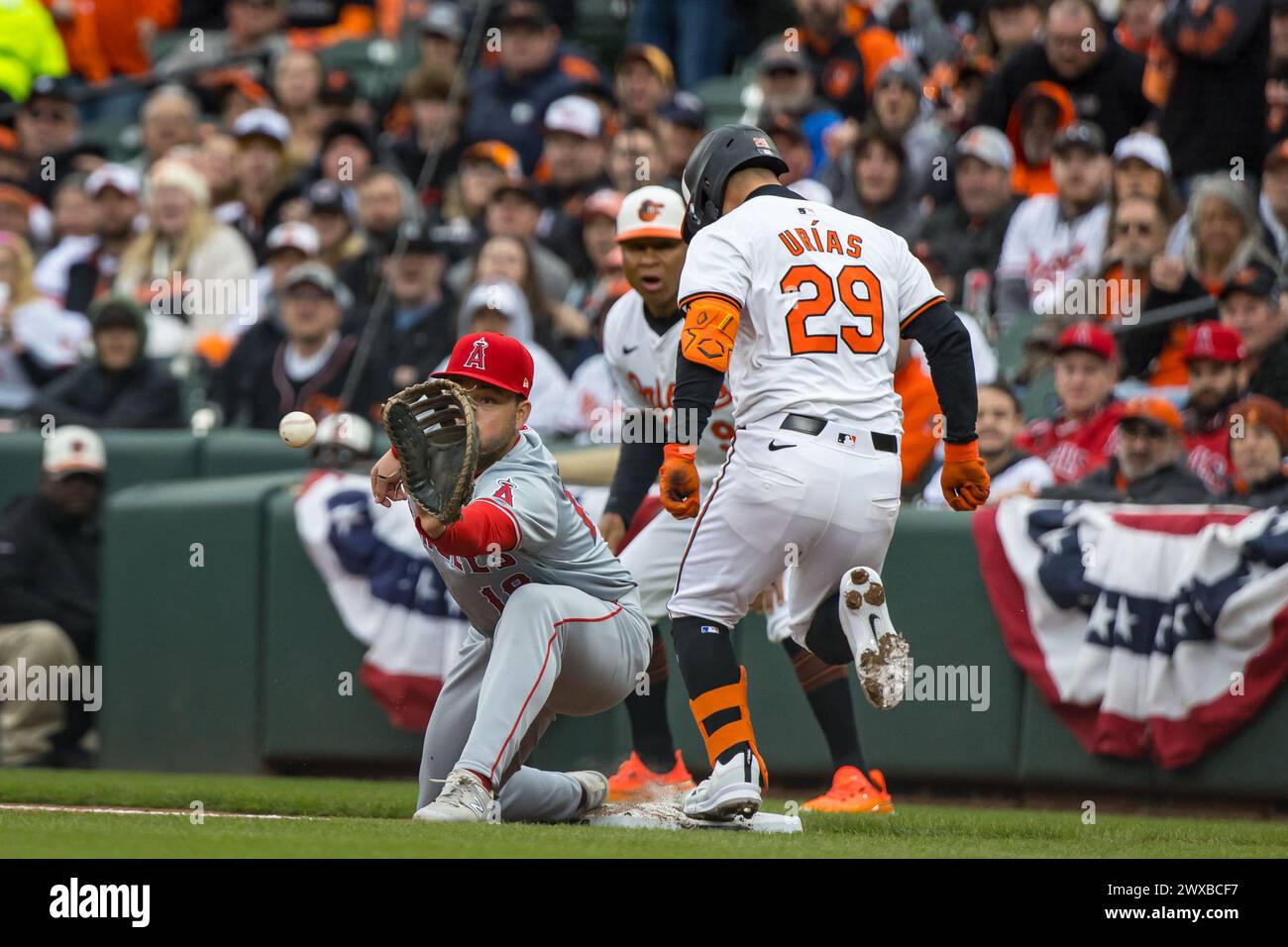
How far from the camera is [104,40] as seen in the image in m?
15.5

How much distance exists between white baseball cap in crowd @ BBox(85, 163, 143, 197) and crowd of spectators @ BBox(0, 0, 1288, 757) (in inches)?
1.0

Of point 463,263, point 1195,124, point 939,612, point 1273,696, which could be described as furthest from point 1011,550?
point 463,263

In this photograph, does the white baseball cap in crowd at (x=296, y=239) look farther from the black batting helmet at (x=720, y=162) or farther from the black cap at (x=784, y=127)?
the black batting helmet at (x=720, y=162)

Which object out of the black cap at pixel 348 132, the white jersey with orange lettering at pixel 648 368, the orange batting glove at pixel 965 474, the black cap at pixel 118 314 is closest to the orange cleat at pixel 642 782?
the white jersey with orange lettering at pixel 648 368

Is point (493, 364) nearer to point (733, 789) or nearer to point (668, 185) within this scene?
point (733, 789)

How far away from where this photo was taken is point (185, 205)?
38.7ft

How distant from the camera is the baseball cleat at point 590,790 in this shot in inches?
233

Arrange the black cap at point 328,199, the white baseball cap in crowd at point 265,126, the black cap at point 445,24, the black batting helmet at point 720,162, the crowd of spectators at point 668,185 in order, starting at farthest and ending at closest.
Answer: the black cap at point 445,24
the white baseball cap in crowd at point 265,126
the black cap at point 328,199
the crowd of spectators at point 668,185
the black batting helmet at point 720,162

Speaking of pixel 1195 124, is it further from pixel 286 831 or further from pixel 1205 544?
pixel 286 831

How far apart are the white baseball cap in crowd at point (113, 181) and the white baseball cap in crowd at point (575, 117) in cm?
287

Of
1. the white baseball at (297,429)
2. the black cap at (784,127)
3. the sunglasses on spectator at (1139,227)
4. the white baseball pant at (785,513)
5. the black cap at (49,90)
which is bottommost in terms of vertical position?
the white baseball pant at (785,513)

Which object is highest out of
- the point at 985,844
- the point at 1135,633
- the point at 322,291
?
the point at 322,291

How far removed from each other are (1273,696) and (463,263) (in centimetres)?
518

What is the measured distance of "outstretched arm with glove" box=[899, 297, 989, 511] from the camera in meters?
5.68
